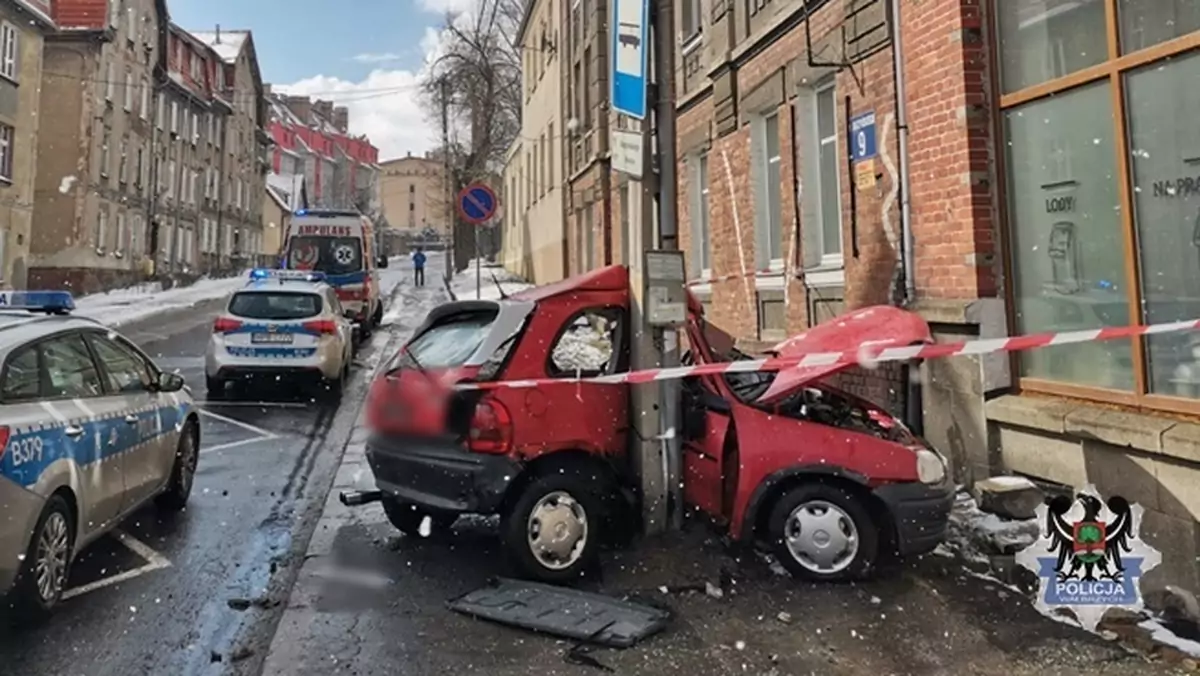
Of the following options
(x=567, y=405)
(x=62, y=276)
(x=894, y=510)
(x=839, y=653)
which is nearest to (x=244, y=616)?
(x=567, y=405)

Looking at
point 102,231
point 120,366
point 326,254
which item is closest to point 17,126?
point 102,231

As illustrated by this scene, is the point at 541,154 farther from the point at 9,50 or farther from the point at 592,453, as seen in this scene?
the point at 592,453

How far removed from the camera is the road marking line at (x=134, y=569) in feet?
16.1

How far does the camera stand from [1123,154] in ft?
17.5

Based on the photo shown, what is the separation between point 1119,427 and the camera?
16.6 ft

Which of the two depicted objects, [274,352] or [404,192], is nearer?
[274,352]

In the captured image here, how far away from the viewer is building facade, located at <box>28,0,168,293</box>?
106 ft

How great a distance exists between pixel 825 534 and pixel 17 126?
2926 centimetres

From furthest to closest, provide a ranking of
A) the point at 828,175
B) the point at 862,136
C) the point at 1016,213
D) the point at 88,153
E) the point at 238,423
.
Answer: the point at 88,153 → the point at 238,423 → the point at 828,175 → the point at 862,136 → the point at 1016,213

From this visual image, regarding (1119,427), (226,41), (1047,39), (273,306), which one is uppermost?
(226,41)

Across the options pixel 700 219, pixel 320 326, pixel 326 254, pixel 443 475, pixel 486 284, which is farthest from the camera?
pixel 486 284

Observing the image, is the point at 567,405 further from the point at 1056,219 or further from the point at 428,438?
the point at 1056,219

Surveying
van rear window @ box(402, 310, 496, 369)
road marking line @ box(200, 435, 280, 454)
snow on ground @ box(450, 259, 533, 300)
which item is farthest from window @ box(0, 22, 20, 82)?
van rear window @ box(402, 310, 496, 369)

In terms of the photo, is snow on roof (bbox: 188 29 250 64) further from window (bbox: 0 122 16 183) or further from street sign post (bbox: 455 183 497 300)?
street sign post (bbox: 455 183 497 300)
